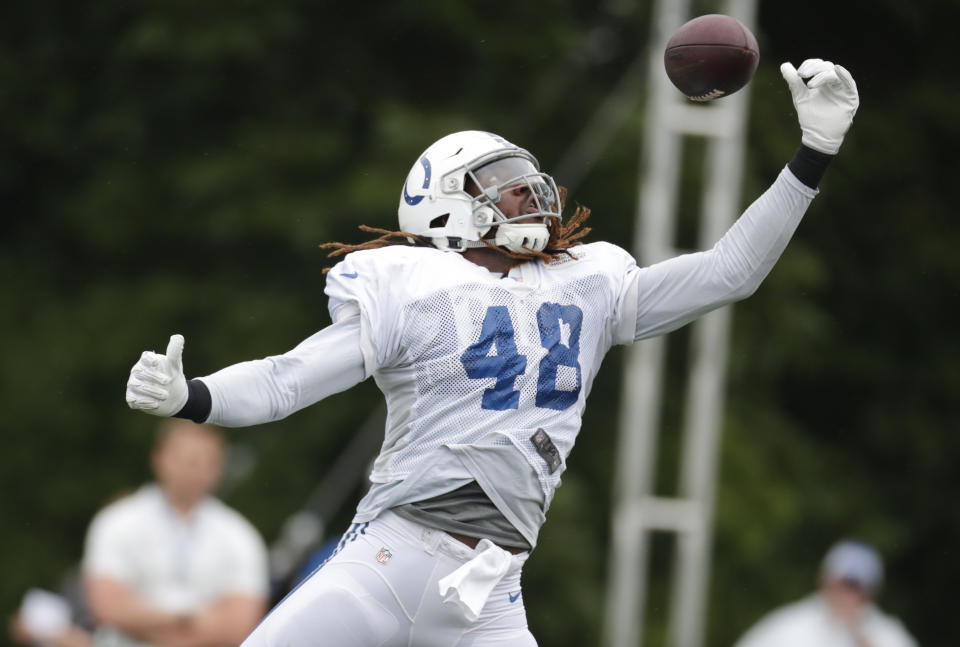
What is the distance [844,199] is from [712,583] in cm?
366

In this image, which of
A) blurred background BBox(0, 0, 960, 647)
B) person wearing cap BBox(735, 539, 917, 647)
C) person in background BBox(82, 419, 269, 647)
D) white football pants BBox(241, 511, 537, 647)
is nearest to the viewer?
white football pants BBox(241, 511, 537, 647)

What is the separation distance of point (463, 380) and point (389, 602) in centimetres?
66

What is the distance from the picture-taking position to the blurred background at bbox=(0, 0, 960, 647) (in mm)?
11836

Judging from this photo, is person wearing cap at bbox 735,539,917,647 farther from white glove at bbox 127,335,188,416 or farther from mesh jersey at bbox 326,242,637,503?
white glove at bbox 127,335,188,416

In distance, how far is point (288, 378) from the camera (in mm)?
4379

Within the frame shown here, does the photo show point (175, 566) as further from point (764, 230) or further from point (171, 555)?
point (764, 230)

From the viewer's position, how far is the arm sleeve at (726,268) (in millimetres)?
4547

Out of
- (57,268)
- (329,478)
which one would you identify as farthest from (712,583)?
(57,268)

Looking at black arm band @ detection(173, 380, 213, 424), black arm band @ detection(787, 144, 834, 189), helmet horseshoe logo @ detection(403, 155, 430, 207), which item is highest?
black arm band @ detection(787, 144, 834, 189)

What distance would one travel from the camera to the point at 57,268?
513 inches

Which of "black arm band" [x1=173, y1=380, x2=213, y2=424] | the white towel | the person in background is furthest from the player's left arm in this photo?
the person in background

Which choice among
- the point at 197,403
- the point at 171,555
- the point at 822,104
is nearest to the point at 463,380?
the point at 197,403

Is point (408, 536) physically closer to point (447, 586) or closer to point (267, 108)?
point (447, 586)

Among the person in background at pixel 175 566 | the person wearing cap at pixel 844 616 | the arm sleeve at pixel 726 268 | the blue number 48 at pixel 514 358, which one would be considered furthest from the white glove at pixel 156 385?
the person wearing cap at pixel 844 616
